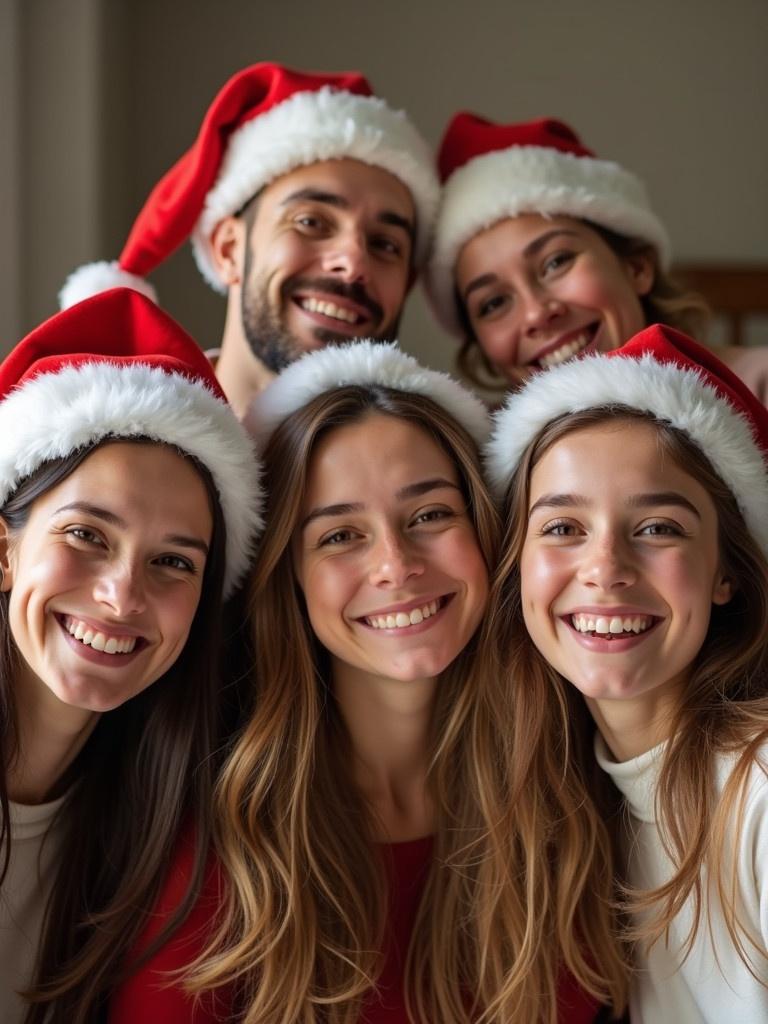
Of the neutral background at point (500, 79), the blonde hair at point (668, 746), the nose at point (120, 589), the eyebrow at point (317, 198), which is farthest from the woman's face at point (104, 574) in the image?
the neutral background at point (500, 79)

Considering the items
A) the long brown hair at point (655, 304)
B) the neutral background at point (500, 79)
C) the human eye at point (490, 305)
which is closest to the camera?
the human eye at point (490, 305)

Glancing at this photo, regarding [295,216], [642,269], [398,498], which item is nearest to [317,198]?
[295,216]

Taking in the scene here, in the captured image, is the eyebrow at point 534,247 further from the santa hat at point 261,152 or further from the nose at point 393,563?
the nose at point 393,563

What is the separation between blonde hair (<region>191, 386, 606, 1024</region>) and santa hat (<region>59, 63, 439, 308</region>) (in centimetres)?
68

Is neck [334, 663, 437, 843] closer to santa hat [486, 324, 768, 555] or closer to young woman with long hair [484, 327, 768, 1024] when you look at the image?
young woman with long hair [484, 327, 768, 1024]

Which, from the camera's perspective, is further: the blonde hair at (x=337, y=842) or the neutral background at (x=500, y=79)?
the neutral background at (x=500, y=79)

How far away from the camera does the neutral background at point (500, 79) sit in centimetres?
326

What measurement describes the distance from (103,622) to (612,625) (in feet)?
2.19

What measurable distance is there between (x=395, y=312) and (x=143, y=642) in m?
1.02

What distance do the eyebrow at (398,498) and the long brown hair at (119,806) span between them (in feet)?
0.47

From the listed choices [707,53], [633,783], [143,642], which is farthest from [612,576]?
[707,53]

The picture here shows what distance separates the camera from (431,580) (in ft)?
5.63

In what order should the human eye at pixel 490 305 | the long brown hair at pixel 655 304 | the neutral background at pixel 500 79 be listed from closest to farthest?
the human eye at pixel 490 305 → the long brown hair at pixel 655 304 → the neutral background at pixel 500 79

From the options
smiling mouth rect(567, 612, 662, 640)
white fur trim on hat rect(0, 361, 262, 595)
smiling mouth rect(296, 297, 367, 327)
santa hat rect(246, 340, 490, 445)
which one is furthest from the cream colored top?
smiling mouth rect(296, 297, 367, 327)
